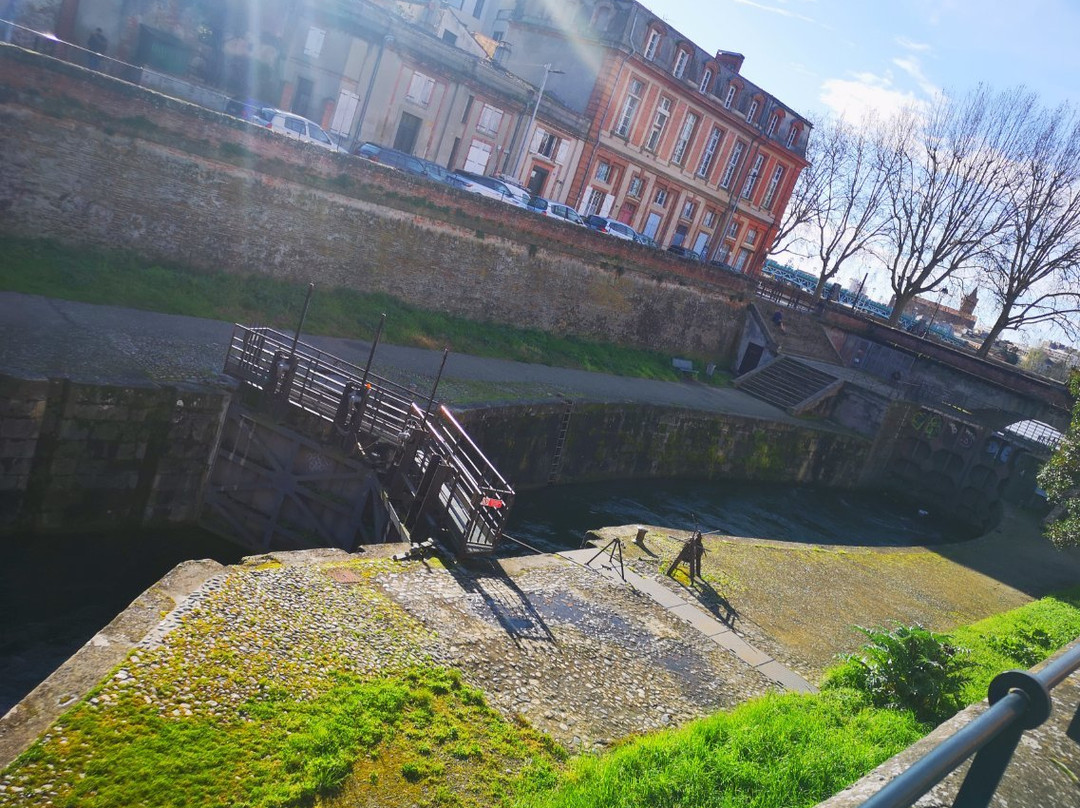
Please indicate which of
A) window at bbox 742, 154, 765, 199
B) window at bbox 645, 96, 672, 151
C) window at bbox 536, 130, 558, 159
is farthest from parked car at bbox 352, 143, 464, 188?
window at bbox 742, 154, 765, 199

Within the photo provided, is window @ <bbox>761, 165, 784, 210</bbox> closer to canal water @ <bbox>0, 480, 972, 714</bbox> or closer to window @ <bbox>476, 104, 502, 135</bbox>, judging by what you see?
window @ <bbox>476, 104, 502, 135</bbox>

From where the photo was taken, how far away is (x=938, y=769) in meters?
1.59

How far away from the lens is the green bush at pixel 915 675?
8.47 m

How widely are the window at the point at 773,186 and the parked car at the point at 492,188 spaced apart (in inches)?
952

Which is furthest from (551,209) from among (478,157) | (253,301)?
(253,301)

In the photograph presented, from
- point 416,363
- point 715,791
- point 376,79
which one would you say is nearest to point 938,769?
point 715,791

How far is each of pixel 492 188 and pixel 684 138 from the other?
17.0 metres

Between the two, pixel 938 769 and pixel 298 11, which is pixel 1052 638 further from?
pixel 298 11

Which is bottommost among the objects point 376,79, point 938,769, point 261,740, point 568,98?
point 261,740

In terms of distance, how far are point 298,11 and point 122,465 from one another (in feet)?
74.3

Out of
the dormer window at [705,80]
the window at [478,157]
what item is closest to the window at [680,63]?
the dormer window at [705,80]

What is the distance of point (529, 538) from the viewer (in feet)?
51.8

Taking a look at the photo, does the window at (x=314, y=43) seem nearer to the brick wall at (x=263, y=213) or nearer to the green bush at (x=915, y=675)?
the brick wall at (x=263, y=213)

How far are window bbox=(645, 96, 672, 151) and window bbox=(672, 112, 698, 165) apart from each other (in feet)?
4.38
